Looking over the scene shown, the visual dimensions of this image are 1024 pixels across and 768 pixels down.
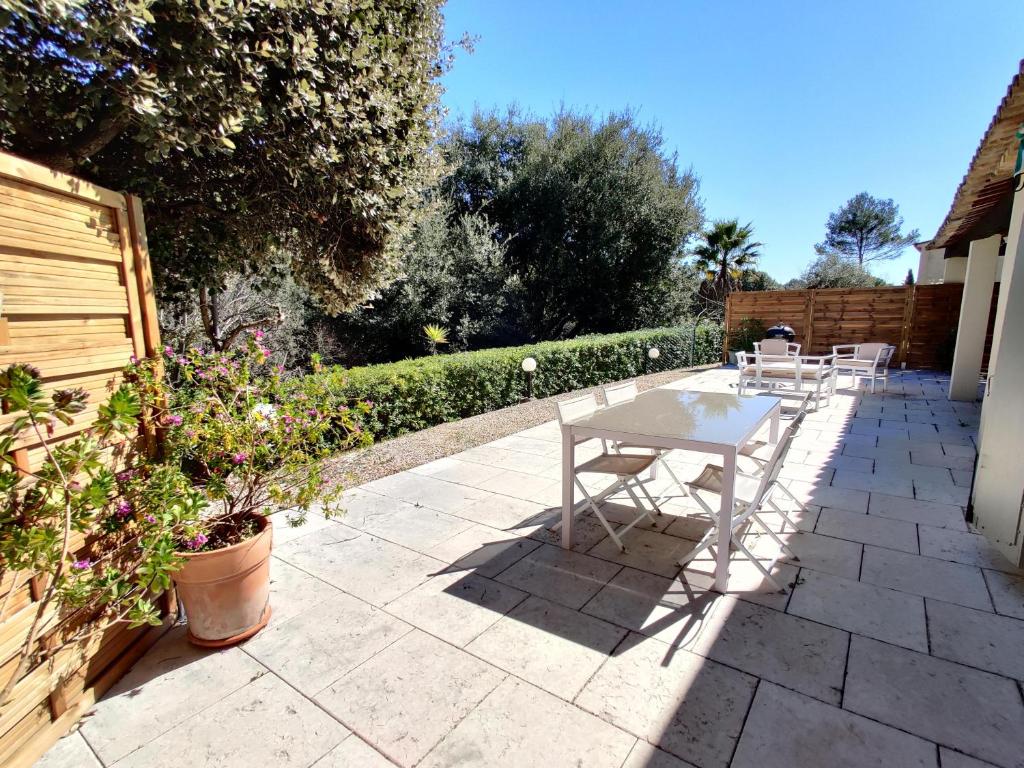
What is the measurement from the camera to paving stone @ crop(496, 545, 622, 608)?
2343 mm

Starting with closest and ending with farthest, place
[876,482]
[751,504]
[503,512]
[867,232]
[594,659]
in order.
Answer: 1. [594,659]
2. [751,504]
3. [503,512]
4. [876,482]
5. [867,232]

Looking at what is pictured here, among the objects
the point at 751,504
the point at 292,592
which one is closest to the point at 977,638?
the point at 751,504

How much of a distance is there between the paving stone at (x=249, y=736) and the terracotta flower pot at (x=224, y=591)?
34 centimetres

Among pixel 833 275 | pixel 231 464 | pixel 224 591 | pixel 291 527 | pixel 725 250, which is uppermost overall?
pixel 725 250

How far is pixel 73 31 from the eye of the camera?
5.38 ft

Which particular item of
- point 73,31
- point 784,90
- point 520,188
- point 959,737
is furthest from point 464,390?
point 784,90

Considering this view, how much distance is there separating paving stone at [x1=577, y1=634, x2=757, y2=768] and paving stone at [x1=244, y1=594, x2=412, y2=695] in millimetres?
934

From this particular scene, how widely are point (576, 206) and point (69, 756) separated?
44.3 ft

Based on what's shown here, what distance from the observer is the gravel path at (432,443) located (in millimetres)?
4305

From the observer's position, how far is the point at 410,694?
173 centimetres

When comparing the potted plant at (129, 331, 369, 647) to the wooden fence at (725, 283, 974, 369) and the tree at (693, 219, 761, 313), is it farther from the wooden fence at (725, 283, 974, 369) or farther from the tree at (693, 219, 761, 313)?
the tree at (693, 219, 761, 313)

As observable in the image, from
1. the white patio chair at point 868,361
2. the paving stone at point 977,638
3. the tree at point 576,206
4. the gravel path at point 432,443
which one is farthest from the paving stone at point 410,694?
the tree at point 576,206

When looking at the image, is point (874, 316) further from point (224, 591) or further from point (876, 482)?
point (224, 591)

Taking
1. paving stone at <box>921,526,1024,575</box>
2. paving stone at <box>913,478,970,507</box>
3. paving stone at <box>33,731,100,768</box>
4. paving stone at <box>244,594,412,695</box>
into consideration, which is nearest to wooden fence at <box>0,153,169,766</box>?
paving stone at <box>33,731,100,768</box>
